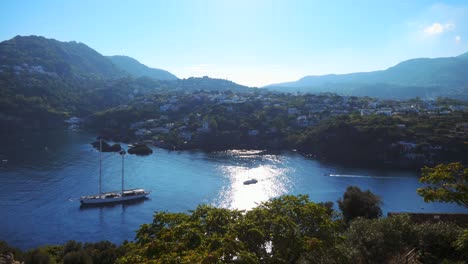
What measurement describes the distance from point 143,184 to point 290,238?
1546 inches

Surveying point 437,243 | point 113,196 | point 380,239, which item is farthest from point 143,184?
point 437,243

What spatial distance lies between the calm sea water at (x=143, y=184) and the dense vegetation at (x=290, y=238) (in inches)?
867

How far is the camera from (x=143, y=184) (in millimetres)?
47719

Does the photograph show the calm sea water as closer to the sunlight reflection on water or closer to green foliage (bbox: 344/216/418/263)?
the sunlight reflection on water

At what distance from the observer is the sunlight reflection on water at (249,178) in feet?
138

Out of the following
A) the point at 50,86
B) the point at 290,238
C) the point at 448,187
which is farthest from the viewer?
the point at 50,86

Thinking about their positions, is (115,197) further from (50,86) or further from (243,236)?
(50,86)

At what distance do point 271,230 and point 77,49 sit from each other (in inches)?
8093

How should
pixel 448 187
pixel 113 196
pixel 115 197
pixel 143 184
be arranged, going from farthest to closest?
pixel 143 184 < pixel 113 196 < pixel 115 197 < pixel 448 187

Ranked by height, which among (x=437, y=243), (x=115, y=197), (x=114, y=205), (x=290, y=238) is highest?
(x=290, y=238)

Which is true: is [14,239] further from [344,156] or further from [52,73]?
[52,73]

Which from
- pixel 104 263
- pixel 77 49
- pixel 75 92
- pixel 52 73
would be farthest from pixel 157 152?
pixel 77 49

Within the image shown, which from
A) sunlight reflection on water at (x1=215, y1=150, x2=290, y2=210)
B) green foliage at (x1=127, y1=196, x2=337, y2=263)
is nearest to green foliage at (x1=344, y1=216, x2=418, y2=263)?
green foliage at (x1=127, y1=196, x2=337, y2=263)

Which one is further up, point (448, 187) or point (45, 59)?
point (45, 59)
